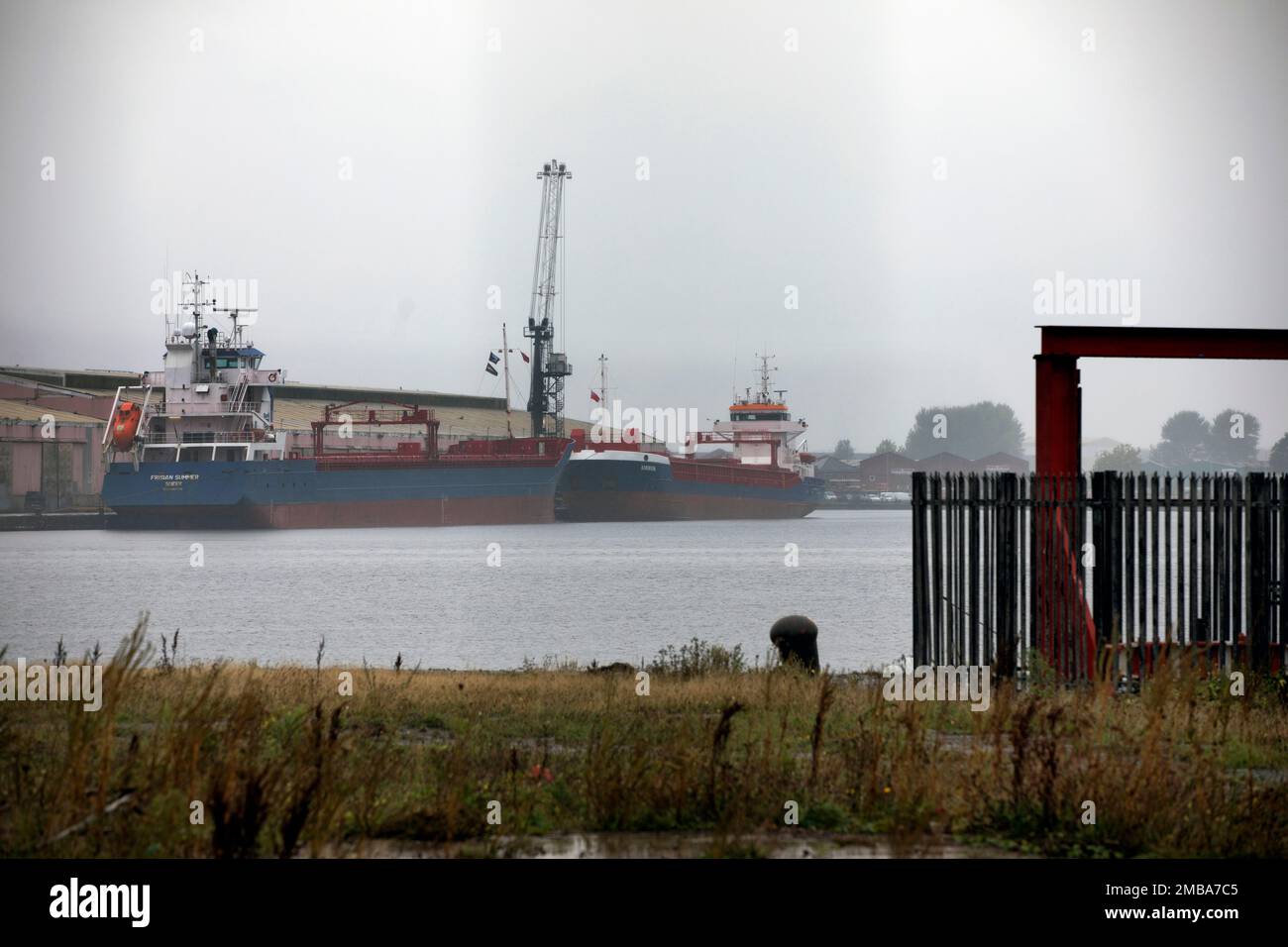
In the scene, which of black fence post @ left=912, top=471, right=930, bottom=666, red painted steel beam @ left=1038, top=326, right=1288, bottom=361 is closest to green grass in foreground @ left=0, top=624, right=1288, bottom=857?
black fence post @ left=912, top=471, right=930, bottom=666

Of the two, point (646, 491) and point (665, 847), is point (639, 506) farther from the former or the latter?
point (665, 847)

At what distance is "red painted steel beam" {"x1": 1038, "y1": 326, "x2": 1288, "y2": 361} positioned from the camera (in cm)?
947

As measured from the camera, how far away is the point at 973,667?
364 inches

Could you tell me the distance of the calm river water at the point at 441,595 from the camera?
2631 cm

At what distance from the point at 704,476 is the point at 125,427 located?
3610cm

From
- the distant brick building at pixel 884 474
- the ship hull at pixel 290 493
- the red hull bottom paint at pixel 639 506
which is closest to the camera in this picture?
the ship hull at pixel 290 493

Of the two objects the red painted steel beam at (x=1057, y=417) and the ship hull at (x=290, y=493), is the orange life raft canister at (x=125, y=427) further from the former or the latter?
the red painted steel beam at (x=1057, y=417)

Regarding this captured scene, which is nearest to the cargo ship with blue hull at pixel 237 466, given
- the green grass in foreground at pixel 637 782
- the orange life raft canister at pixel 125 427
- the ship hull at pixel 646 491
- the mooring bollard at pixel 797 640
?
the orange life raft canister at pixel 125 427

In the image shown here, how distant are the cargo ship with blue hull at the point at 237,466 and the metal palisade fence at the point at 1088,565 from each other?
184 ft

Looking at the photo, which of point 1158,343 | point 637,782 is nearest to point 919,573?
point 1158,343
